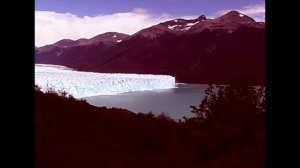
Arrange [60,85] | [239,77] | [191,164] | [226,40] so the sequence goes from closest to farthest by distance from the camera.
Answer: [191,164], [239,77], [60,85], [226,40]

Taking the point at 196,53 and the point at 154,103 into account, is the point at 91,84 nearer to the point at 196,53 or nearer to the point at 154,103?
the point at 154,103

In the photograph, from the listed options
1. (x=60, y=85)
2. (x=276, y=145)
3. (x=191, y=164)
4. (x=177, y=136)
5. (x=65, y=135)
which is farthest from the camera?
(x=60, y=85)

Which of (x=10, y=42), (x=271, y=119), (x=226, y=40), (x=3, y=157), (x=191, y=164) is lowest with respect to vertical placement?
(x=191, y=164)

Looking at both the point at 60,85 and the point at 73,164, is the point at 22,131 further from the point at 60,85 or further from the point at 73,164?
the point at 60,85

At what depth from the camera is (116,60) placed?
351ft

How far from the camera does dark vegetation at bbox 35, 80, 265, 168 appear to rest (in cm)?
585

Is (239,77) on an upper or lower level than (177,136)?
upper

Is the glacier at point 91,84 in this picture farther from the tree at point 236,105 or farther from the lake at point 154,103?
the tree at point 236,105

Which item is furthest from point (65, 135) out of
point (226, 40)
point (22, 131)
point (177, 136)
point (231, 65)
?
point (226, 40)

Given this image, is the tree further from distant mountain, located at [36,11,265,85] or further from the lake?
distant mountain, located at [36,11,265,85]

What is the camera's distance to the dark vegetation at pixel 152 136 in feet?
19.2

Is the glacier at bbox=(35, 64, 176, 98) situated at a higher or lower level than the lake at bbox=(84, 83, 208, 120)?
higher

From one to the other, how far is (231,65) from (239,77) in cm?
7940

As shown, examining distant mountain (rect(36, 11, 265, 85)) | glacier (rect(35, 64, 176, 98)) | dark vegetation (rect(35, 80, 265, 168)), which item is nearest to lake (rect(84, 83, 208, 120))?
glacier (rect(35, 64, 176, 98))
